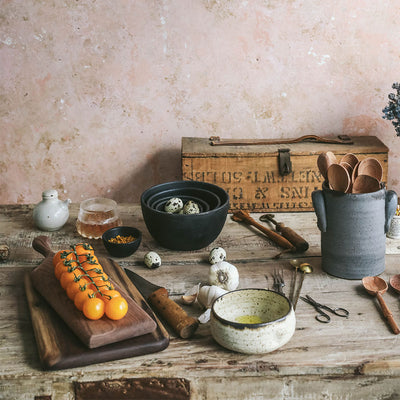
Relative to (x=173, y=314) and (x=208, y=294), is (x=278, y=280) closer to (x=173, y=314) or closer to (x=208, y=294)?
(x=208, y=294)

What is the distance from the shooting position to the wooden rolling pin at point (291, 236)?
1513 mm

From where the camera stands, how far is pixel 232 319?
1.11 meters

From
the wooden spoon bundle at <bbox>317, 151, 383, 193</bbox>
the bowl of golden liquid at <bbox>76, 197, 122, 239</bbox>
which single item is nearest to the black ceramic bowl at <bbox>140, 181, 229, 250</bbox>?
the bowl of golden liquid at <bbox>76, 197, 122, 239</bbox>

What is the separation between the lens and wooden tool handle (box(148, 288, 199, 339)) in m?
1.11

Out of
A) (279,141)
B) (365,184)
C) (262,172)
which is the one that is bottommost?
(262,172)

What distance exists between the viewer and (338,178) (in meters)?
1.32

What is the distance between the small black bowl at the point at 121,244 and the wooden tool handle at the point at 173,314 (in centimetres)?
26

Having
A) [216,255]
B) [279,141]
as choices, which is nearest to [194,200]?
[216,255]

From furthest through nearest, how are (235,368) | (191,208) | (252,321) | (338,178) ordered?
(191,208)
(338,178)
(252,321)
(235,368)

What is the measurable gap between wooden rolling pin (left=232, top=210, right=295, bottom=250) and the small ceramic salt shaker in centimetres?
57

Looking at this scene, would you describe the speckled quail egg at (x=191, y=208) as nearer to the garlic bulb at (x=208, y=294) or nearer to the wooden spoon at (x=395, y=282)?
the garlic bulb at (x=208, y=294)

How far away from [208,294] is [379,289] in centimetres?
42

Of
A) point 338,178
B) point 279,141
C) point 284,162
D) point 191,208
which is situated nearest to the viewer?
point 338,178

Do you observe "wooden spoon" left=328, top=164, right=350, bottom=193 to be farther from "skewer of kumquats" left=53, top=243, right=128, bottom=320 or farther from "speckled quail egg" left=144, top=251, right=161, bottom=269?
"skewer of kumquats" left=53, top=243, right=128, bottom=320
